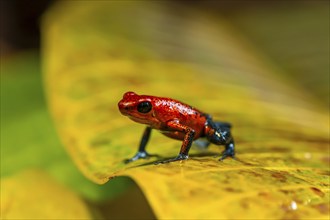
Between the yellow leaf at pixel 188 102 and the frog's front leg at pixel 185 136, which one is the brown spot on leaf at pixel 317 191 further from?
the frog's front leg at pixel 185 136

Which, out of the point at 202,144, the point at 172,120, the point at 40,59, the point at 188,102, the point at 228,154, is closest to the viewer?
the point at 228,154

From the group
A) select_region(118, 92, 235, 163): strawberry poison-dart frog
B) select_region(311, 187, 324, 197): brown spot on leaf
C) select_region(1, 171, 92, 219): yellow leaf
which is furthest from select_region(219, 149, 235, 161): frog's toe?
select_region(1, 171, 92, 219): yellow leaf

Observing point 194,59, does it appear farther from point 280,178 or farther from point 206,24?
point 280,178

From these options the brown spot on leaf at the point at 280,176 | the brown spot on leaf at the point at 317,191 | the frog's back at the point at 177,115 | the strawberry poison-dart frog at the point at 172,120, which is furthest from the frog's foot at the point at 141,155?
the brown spot on leaf at the point at 317,191

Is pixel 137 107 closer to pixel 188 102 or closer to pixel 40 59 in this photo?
pixel 188 102

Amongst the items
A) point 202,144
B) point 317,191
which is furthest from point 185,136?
point 317,191

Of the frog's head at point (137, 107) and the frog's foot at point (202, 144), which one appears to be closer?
the frog's head at point (137, 107)
